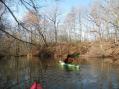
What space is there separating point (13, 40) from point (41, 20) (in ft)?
3.07

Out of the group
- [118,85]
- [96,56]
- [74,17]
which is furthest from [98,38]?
[118,85]

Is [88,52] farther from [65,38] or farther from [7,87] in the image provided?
[7,87]

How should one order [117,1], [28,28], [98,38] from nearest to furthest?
[28,28] → [117,1] → [98,38]

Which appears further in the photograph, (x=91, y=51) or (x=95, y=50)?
(x=91, y=51)

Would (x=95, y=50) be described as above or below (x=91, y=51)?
above

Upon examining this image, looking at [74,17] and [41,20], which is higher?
[74,17]

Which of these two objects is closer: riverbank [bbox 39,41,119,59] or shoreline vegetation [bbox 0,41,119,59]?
shoreline vegetation [bbox 0,41,119,59]

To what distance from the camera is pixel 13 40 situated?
22.1 ft

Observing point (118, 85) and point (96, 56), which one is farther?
point (96, 56)

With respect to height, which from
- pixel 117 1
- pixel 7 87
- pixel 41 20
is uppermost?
pixel 117 1

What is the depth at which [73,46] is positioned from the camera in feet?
224

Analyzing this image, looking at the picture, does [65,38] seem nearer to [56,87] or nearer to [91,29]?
[91,29]

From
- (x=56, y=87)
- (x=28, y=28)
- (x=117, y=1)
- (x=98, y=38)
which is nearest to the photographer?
(x=28, y=28)

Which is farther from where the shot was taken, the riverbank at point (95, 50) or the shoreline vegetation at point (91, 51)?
the riverbank at point (95, 50)
